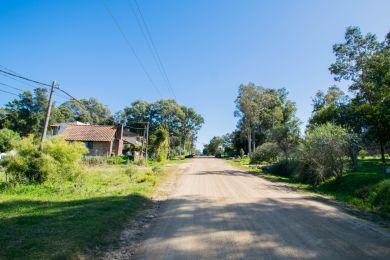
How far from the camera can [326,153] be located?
1883 centimetres

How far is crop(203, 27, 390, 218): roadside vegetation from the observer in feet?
49.3

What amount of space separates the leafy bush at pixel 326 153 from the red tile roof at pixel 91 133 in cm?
3711

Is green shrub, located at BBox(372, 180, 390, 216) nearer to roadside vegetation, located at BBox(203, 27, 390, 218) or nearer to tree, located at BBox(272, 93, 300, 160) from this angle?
roadside vegetation, located at BBox(203, 27, 390, 218)

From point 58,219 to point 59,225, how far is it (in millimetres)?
674

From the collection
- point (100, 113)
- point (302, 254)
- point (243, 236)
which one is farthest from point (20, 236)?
point (100, 113)

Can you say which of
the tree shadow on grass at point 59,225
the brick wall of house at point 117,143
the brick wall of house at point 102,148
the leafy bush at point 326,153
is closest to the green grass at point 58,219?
the tree shadow on grass at point 59,225

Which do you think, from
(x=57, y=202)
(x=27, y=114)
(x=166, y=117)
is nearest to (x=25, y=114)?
(x=27, y=114)

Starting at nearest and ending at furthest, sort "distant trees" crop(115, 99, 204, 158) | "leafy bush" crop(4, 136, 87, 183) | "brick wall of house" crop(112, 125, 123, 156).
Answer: "leafy bush" crop(4, 136, 87, 183) < "brick wall of house" crop(112, 125, 123, 156) < "distant trees" crop(115, 99, 204, 158)

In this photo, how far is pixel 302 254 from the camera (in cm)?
541

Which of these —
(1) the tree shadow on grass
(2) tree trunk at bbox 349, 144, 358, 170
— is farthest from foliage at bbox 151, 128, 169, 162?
(1) the tree shadow on grass

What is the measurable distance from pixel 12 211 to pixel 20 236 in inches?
120

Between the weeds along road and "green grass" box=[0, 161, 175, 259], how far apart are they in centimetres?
112

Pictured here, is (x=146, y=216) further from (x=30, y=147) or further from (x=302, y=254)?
(x=30, y=147)

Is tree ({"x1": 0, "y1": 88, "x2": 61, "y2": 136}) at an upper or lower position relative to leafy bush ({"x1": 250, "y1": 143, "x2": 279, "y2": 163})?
upper
